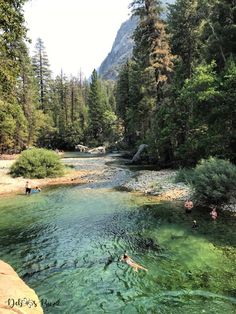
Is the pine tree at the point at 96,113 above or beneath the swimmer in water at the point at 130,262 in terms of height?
above

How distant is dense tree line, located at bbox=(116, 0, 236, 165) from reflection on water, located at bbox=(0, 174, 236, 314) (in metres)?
8.63

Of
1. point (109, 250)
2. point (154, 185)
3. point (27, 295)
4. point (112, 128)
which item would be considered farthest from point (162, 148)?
point (112, 128)

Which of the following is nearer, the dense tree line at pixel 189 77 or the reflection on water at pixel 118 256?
the reflection on water at pixel 118 256

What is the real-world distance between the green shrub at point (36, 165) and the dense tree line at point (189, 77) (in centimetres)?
1084

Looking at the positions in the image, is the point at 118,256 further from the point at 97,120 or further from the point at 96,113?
the point at 96,113

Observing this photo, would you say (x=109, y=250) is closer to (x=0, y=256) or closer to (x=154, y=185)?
(x=0, y=256)

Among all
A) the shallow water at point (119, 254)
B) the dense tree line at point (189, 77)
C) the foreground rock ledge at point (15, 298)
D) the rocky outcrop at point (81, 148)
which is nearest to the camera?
the foreground rock ledge at point (15, 298)

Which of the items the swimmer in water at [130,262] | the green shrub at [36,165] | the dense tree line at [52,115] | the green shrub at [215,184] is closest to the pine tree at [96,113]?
the dense tree line at [52,115]

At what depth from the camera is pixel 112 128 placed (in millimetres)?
78625

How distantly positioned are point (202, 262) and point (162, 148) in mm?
24420

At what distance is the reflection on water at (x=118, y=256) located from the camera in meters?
9.57

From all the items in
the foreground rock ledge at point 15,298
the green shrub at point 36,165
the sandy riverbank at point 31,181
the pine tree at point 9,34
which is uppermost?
the pine tree at point 9,34

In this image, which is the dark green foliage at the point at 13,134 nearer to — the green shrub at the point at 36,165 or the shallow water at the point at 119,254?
the green shrub at the point at 36,165

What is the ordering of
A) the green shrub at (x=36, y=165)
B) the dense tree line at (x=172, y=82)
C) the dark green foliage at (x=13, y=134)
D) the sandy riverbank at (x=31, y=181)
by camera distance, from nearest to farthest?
the dense tree line at (x=172, y=82)
the sandy riverbank at (x=31, y=181)
the green shrub at (x=36, y=165)
the dark green foliage at (x=13, y=134)
